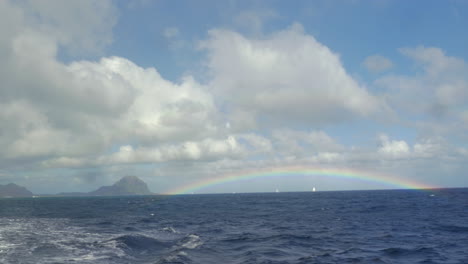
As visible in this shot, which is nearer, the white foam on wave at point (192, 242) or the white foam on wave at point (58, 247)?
the white foam on wave at point (58, 247)

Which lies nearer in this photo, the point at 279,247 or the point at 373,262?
the point at 373,262

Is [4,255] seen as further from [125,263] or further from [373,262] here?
[373,262]

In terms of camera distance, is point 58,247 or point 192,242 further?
point 192,242

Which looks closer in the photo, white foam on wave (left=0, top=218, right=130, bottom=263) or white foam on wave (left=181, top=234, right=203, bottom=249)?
white foam on wave (left=0, top=218, right=130, bottom=263)

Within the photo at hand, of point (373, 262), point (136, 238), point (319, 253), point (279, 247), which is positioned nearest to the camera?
point (373, 262)

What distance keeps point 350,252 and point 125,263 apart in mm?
22052

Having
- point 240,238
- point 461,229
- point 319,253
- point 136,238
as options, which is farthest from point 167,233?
point 461,229

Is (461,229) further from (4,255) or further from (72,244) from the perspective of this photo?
(4,255)

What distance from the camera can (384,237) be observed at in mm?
45125

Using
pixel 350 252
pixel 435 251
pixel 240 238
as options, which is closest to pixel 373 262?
pixel 350 252


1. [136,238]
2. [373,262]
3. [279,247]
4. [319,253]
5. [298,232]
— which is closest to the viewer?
[373,262]

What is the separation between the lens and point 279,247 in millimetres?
38844

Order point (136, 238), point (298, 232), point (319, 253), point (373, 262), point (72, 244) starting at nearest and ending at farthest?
point (373, 262)
point (319, 253)
point (72, 244)
point (136, 238)
point (298, 232)

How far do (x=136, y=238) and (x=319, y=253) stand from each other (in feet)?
79.5
